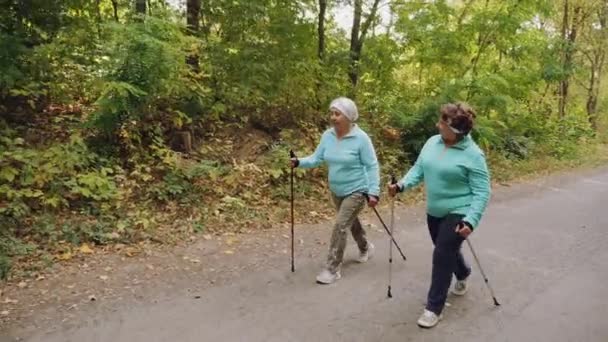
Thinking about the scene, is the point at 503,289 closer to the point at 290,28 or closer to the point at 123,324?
the point at 123,324

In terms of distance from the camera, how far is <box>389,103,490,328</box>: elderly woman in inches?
171

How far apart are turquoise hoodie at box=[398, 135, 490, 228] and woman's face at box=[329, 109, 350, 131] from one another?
987 millimetres

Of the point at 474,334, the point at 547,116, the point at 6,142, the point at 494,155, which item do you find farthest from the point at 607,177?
the point at 6,142

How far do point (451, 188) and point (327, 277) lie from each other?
175cm

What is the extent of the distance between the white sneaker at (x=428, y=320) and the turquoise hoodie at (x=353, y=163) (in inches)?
52.4

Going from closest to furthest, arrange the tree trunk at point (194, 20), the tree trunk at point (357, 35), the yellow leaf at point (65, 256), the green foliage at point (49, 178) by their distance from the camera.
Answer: the yellow leaf at point (65, 256) < the green foliage at point (49, 178) < the tree trunk at point (194, 20) < the tree trunk at point (357, 35)

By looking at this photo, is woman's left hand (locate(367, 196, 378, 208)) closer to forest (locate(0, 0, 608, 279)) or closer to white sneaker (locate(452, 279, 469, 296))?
white sneaker (locate(452, 279, 469, 296))

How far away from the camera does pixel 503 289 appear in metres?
5.45

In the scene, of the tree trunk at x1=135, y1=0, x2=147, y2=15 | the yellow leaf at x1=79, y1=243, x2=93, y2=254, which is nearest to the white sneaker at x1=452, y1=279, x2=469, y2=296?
the yellow leaf at x1=79, y1=243, x2=93, y2=254

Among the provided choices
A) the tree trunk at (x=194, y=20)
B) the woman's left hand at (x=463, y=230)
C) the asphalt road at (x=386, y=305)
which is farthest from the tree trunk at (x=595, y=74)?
the woman's left hand at (x=463, y=230)

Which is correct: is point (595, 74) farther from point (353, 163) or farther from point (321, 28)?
point (353, 163)

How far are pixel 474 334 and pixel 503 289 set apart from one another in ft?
3.82

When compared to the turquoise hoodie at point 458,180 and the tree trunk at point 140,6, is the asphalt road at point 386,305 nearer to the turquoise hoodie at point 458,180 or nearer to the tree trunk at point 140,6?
the turquoise hoodie at point 458,180

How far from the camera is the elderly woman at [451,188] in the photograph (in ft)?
14.2
